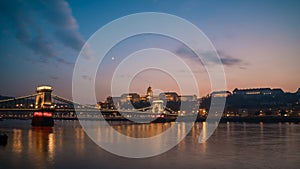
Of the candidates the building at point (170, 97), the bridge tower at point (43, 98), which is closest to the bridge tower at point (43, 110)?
the bridge tower at point (43, 98)

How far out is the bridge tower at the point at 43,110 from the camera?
58562 mm

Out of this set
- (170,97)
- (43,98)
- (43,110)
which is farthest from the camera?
(170,97)

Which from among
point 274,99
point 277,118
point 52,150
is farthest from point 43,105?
point 274,99

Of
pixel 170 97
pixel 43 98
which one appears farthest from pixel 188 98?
pixel 43 98

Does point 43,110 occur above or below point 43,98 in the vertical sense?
below

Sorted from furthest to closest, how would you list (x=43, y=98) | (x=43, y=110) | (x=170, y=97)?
(x=170, y=97) → (x=43, y=98) → (x=43, y=110)

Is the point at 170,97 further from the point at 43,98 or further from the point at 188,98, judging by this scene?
the point at 43,98

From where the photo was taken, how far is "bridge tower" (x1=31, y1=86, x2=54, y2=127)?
192 ft

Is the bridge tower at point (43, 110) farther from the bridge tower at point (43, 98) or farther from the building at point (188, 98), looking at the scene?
the building at point (188, 98)

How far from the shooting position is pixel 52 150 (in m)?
23.0

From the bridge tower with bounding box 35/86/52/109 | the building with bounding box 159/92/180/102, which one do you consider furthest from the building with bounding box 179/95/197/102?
the bridge tower with bounding box 35/86/52/109

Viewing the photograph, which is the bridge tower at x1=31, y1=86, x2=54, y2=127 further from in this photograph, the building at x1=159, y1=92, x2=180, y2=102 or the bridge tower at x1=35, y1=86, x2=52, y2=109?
the building at x1=159, y1=92, x2=180, y2=102

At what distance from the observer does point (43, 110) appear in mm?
58688

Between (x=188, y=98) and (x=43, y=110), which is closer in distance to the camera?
(x=43, y=110)
